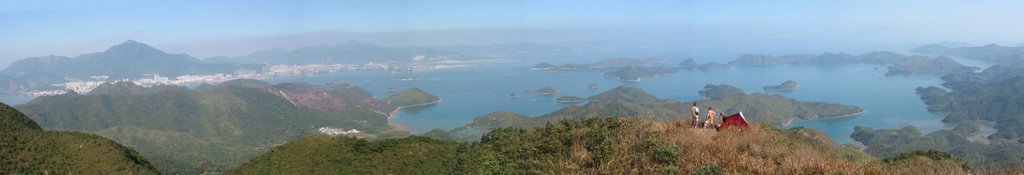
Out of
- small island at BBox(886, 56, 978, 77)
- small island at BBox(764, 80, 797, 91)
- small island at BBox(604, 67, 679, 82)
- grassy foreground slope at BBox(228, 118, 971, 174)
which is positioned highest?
grassy foreground slope at BBox(228, 118, 971, 174)

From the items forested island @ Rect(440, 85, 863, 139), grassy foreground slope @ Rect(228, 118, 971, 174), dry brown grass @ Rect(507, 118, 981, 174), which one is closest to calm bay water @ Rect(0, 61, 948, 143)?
forested island @ Rect(440, 85, 863, 139)

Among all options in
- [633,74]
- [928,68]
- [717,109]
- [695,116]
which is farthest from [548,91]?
[695,116]

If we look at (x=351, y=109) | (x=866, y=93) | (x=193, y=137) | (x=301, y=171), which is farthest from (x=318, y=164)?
(x=866, y=93)

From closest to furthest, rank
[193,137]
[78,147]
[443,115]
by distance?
[78,147] → [193,137] → [443,115]

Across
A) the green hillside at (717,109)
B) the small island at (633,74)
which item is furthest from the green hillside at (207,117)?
the small island at (633,74)

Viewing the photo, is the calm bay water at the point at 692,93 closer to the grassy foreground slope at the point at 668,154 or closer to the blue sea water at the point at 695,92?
the blue sea water at the point at 695,92

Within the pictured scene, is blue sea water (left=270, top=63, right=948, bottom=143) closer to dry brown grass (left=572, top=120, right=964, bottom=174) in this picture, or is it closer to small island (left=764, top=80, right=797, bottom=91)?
small island (left=764, top=80, right=797, bottom=91)

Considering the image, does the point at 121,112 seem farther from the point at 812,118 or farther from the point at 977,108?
the point at 977,108

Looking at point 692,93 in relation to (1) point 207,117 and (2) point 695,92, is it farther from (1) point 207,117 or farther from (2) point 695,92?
(1) point 207,117
